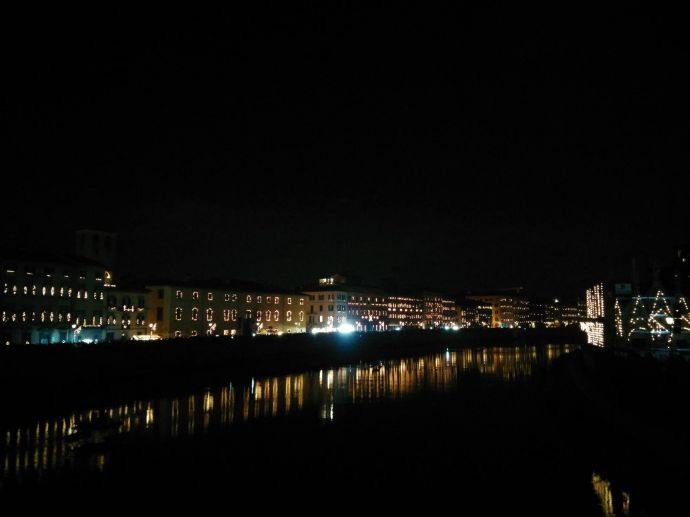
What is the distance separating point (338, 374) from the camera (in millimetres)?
53000

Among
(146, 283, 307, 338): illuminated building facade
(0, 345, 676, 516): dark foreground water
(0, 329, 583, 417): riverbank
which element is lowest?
(0, 345, 676, 516): dark foreground water

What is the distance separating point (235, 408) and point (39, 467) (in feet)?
43.8

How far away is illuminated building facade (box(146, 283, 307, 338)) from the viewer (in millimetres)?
66750

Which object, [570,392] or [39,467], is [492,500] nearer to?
[39,467]

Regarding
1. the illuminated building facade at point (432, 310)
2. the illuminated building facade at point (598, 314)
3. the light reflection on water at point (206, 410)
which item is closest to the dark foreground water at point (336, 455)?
the light reflection on water at point (206, 410)

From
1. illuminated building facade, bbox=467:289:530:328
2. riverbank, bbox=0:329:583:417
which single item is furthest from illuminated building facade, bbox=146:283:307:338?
illuminated building facade, bbox=467:289:530:328

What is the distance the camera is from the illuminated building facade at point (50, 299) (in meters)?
50.0

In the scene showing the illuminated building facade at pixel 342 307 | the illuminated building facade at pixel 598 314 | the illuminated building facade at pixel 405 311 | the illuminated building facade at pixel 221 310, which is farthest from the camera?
the illuminated building facade at pixel 405 311

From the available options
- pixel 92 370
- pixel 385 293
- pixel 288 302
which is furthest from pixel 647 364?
pixel 385 293

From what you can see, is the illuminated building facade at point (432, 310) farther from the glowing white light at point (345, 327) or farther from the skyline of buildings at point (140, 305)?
the glowing white light at point (345, 327)

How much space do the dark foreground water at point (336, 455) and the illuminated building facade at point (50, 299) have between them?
2183cm

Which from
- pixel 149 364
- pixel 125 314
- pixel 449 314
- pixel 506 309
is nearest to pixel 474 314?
pixel 449 314

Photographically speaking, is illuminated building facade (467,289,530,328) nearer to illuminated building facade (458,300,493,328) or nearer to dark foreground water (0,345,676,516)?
illuminated building facade (458,300,493,328)

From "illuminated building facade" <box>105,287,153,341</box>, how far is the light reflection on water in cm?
1993
